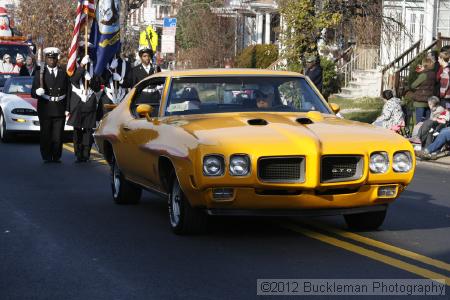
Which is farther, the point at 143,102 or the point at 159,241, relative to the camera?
the point at 143,102

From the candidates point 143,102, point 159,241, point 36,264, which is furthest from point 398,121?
point 36,264

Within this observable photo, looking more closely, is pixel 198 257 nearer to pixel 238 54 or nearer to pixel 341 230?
pixel 341 230

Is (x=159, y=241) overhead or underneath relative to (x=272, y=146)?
underneath

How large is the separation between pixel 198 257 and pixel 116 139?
3307 mm

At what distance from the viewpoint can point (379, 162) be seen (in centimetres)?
921

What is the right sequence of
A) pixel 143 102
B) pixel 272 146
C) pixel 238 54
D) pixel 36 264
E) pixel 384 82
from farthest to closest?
pixel 238 54
pixel 384 82
pixel 143 102
pixel 272 146
pixel 36 264

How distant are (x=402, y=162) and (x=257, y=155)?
1389 mm

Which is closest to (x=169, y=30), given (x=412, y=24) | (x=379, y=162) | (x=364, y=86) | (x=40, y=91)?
(x=364, y=86)

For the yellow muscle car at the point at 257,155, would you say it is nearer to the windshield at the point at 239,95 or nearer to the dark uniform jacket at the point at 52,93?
the windshield at the point at 239,95

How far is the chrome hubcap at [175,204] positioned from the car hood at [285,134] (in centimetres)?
54

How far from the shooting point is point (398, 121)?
21.3 meters

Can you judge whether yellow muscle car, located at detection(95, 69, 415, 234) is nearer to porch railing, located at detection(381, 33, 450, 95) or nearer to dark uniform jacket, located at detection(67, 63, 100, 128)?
dark uniform jacket, located at detection(67, 63, 100, 128)

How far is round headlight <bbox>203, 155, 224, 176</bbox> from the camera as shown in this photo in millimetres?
8883

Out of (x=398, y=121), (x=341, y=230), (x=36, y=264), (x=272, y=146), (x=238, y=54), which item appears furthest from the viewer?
(x=238, y=54)
